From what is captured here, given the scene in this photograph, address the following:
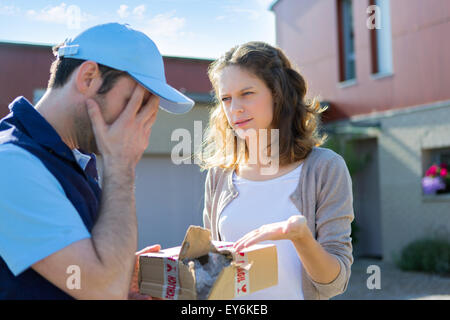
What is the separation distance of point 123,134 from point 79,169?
17 cm

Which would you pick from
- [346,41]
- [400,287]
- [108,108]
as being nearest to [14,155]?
[108,108]

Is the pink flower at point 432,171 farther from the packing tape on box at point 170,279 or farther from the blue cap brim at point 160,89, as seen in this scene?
the packing tape on box at point 170,279

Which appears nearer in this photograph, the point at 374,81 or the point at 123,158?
the point at 123,158

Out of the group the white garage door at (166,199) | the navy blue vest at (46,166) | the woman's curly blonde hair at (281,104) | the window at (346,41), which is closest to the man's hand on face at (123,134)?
the navy blue vest at (46,166)

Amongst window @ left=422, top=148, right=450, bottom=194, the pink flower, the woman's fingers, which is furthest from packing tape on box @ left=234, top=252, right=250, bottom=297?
the pink flower

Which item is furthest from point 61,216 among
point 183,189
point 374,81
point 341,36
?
point 341,36

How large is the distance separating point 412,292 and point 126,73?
23.5ft

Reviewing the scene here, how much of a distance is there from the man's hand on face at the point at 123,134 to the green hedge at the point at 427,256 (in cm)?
822

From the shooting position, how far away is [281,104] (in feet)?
7.90

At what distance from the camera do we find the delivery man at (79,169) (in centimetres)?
124

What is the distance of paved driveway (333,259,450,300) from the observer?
7308 millimetres

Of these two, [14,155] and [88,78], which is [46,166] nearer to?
[14,155]

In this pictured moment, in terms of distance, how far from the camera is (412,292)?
7.53m

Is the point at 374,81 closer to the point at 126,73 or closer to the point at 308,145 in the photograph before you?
the point at 308,145
